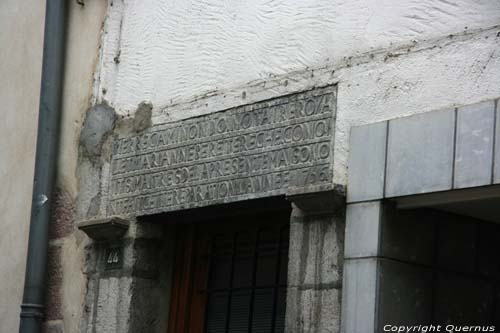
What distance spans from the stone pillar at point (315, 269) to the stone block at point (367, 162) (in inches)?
5.7

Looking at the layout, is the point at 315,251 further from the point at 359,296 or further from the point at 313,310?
the point at 359,296

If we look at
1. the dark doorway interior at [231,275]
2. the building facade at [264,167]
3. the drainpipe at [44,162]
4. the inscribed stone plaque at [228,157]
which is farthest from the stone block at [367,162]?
the drainpipe at [44,162]

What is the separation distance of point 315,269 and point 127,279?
140cm

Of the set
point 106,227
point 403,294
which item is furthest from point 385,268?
point 106,227

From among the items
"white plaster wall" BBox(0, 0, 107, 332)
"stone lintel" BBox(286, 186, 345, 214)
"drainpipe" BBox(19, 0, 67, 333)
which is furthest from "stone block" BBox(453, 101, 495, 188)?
"drainpipe" BBox(19, 0, 67, 333)

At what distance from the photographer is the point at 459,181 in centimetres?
508

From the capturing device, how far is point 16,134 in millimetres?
7586

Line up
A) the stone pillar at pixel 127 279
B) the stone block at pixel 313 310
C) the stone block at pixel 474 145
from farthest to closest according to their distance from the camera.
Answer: the stone pillar at pixel 127 279
the stone block at pixel 313 310
the stone block at pixel 474 145

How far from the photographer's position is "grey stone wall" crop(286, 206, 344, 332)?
5504 mm

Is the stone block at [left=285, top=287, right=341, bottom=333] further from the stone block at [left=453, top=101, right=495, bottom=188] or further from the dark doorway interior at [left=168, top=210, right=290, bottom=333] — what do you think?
the stone block at [left=453, top=101, right=495, bottom=188]

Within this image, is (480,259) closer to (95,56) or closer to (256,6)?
(256,6)

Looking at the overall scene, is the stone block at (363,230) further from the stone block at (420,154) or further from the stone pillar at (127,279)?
the stone pillar at (127,279)

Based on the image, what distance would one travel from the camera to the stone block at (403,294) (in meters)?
5.30

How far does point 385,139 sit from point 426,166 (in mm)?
293
